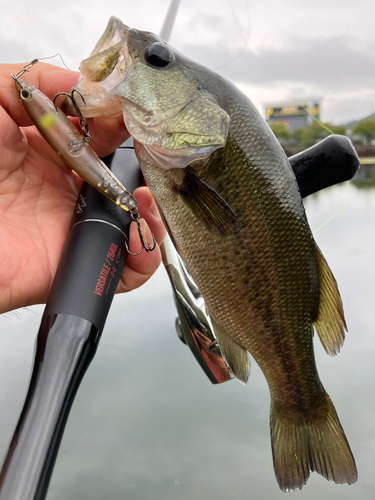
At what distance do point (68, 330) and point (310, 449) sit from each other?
1.93 ft

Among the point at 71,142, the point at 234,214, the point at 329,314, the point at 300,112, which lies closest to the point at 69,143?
the point at 71,142

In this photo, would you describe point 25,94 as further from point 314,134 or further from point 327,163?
point 314,134

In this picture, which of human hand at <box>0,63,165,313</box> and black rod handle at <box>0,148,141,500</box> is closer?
black rod handle at <box>0,148,141,500</box>

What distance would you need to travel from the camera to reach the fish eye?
29.4 inches

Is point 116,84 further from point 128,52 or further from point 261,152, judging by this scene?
point 261,152

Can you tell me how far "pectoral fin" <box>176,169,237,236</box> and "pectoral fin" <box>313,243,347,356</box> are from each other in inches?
8.2

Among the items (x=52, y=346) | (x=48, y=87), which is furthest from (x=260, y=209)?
(x=48, y=87)

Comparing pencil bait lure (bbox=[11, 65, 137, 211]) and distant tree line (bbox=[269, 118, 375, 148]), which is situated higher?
distant tree line (bbox=[269, 118, 375, 148])

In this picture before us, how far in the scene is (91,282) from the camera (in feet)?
2.57

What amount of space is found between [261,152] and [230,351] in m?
0.42

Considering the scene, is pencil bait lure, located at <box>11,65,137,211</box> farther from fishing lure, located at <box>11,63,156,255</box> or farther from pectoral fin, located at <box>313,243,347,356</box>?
pectoral fin, located at <box>313,243,347,356</box>

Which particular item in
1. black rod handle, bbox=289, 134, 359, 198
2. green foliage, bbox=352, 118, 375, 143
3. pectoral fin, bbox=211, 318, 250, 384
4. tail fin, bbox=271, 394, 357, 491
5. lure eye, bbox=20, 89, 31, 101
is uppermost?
green foliage, bbox=352, 118, 375, 143

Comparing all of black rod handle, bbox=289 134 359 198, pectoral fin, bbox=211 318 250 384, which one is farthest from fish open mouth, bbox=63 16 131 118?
pectoral fin, bbox=211 318 250 384

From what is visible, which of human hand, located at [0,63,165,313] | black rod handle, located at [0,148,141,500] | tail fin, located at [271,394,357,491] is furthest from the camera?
human hand, located at [0,63,165,313]
